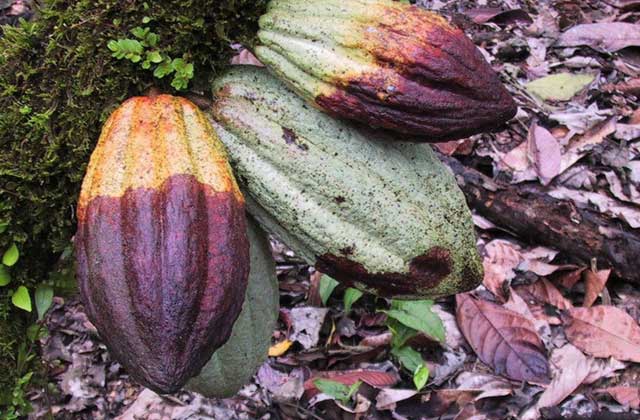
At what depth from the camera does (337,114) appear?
1.40m

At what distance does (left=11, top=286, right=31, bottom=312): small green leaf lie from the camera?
1.64 metres

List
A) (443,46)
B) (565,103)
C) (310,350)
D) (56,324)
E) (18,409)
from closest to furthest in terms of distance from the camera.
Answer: (443,46) < (18,409) < (310,350) < (56,324) < (565,103)

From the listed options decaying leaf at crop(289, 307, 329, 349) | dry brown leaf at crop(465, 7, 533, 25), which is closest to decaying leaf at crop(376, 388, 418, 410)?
decaying leaf at crop(289, 307, 329, 349)

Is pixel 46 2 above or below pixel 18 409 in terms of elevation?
above

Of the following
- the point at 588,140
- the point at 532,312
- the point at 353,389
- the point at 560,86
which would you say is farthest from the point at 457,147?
the point at 353,389

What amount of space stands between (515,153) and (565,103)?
1.66ft

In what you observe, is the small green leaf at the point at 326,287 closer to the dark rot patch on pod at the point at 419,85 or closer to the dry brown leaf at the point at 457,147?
the dry brown leaf at the point at 457,147

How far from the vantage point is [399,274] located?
149 centimetres

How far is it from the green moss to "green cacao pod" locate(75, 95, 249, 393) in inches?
8.4

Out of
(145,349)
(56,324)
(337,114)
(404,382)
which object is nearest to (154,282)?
(145,349)

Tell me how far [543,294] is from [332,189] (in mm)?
1704

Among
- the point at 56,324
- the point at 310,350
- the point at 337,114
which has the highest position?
the point at 337,114

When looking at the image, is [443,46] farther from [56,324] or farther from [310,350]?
[56,324]

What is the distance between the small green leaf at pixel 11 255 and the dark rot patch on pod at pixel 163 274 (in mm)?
378
